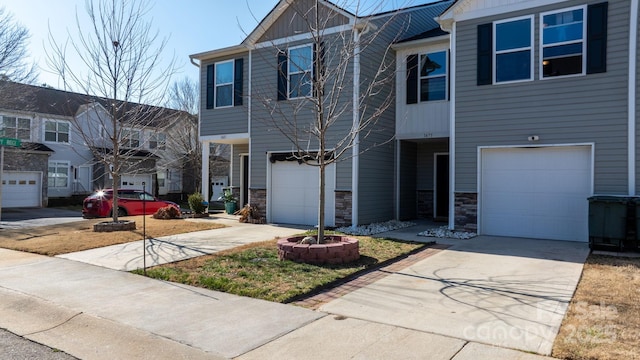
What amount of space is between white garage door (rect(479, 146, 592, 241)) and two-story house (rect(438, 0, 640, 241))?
0.02 meters

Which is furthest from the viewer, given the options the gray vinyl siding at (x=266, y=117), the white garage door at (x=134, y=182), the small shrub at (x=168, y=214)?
A: the white garage door at (x=134, y=182)

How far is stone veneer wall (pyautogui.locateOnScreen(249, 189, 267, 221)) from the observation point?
15039mm

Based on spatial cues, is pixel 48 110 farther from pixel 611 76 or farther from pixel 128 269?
pixel 611 76

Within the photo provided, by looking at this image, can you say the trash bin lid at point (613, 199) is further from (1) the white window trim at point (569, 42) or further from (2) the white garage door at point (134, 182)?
(2) the white garage door at point (134, 182)

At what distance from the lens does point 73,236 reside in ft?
38.5

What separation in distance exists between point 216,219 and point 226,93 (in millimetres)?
4794

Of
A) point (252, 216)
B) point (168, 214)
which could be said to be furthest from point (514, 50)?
point (168, 214)

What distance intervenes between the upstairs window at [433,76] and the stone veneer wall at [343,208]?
4.25 metres

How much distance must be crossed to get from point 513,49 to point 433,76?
3.00m

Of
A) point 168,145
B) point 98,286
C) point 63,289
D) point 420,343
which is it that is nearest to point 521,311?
point 420,343

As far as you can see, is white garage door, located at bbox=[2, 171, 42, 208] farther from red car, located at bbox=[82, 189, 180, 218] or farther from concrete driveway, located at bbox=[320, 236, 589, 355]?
concrete driveway, located at bbox=[320, 236, 589, 355]

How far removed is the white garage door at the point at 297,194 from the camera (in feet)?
44.7

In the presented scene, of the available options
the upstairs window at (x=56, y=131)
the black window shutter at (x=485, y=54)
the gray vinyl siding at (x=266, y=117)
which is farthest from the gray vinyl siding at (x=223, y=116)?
the upstairs window at (x=56, y=131)

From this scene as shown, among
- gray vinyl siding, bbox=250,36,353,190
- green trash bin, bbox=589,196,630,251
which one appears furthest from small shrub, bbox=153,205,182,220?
green trash bin, bbox=589,196,630,251
